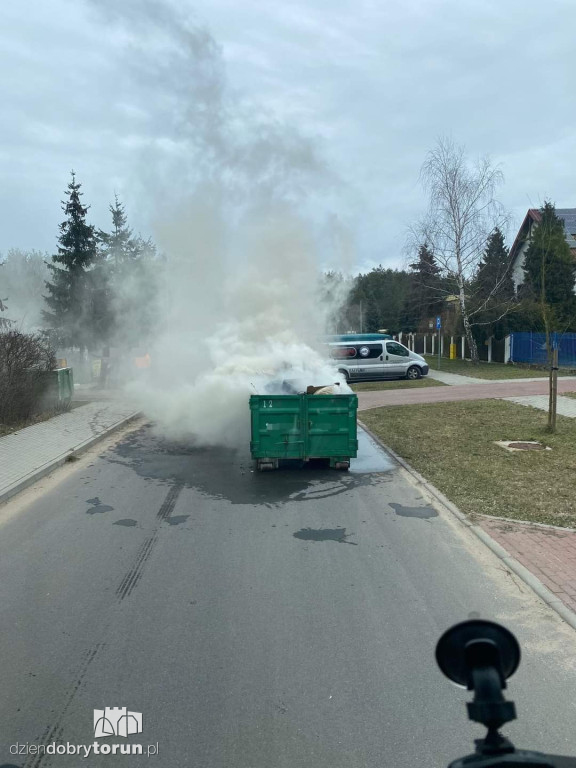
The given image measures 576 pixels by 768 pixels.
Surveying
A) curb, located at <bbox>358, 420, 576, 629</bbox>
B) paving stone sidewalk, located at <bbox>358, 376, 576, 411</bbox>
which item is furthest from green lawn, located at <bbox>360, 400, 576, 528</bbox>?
paving stone sidewalk, located at <bbox>358, 376, 576, 411</bbox>

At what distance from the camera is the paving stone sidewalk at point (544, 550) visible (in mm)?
4832

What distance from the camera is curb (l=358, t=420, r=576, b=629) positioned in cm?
439

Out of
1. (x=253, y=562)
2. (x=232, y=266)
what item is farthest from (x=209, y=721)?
(x=232, y=266)

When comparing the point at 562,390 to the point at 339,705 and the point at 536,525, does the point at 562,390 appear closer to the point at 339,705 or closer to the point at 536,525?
the point at 536,525

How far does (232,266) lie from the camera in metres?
15.0

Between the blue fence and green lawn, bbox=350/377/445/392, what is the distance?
227 inches

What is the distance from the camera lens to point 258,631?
4.09 metres

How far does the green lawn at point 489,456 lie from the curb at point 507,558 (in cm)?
13

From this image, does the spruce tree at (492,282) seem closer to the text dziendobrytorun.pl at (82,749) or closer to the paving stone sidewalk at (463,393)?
the paving stone sidewalk at (463,393)

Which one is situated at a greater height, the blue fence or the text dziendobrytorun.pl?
the blue fence

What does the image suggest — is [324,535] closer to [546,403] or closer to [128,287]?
[546,403]

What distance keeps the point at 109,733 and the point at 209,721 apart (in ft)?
1.66

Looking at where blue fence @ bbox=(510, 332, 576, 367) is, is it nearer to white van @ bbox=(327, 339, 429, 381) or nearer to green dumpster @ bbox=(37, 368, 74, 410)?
white van @ bbox=(327, 339, 429, 381)

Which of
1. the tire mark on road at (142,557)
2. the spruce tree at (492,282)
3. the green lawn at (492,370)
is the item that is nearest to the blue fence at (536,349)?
the green lawn at (492,370)
